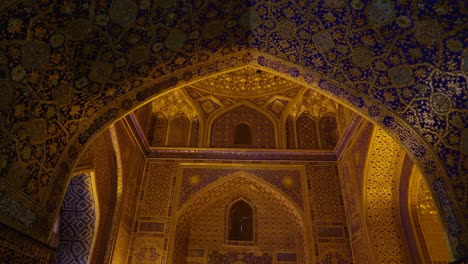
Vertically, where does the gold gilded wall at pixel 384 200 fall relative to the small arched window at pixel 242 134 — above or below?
below

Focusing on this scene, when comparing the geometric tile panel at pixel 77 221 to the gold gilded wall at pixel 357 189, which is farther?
the gold gilded wall at pixel 357 189

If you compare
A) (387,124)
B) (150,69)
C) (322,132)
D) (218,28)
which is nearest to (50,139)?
(150,69)

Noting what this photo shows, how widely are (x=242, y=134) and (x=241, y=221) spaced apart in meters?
2.39

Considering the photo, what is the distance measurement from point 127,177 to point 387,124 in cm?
559

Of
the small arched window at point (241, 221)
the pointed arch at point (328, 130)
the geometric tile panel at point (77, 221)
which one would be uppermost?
the pointed arch at point (328, 130)

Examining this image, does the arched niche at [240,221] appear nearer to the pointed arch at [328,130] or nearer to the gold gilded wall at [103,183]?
the pointed arch at [328,130]

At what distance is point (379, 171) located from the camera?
22.1 ft

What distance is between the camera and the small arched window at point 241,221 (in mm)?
8453

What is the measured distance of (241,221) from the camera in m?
8.62

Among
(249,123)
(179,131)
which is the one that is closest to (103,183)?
(179,131)

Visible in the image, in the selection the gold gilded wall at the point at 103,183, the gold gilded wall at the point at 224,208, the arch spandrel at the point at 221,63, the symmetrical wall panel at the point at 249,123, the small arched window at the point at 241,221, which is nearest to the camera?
the arch spandrel at the point at 221,63

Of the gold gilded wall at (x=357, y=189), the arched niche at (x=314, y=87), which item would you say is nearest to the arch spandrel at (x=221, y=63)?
the arched niche at (x=314, y=87)

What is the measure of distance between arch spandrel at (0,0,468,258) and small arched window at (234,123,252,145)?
470 cm

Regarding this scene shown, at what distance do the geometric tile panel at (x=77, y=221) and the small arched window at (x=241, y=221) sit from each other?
3545 mm
